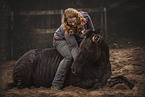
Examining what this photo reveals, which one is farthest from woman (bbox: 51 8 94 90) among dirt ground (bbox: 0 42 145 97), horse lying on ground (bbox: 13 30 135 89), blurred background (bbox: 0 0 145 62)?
blurred background (bbox: 0 0 145 62)

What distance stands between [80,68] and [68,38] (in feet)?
2.11

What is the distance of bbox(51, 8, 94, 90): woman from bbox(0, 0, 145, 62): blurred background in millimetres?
4855

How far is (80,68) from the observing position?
2.96 m

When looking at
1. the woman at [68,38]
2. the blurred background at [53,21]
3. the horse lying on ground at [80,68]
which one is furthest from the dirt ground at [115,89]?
the blurred background at [53,21]

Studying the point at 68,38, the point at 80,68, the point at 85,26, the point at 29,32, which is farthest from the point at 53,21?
the point at 80,68

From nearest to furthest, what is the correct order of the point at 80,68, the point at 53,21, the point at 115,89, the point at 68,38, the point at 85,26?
the point at 80,68
the point at 115,89
the point at 68,38
the point at 85,26
the point at 53,21

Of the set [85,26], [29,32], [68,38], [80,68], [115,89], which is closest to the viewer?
[80,68]

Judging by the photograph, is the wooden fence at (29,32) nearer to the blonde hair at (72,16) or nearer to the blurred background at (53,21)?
the blurred background at (53,21)

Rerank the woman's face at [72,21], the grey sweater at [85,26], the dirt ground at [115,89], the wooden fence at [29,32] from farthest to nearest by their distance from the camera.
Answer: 1. the wooden fence at [29,32]
2. the grey sweater at [85,26]
3. the woman's face at [72,21]
4. the dirt ground at [115,89]

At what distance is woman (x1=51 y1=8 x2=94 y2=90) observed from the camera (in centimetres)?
316

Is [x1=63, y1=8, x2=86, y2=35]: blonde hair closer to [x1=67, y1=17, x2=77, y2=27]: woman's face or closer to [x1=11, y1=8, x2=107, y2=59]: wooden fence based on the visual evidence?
[x1=67, y1=17, x2=77, y2=27]: woman's face

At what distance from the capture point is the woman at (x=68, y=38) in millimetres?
3158

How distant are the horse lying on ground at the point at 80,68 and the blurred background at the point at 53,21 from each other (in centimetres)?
446

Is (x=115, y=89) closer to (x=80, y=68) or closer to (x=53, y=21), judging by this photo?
(x=80, y=68)
